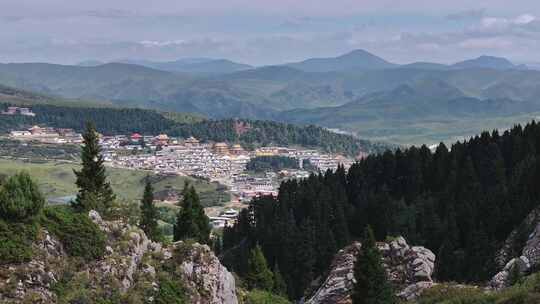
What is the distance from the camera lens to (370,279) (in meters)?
36.2

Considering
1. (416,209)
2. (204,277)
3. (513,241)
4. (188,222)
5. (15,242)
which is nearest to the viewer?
(15,242)

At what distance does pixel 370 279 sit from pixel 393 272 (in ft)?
22.9

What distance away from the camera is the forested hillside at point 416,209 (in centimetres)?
5656

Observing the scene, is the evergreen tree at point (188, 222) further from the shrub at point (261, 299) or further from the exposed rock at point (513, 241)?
the exposed rock at point (513, 241)

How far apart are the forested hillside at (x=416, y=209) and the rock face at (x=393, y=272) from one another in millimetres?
9357

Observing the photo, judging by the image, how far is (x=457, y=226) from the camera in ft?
201

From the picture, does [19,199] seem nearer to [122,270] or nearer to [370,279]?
[122,270]

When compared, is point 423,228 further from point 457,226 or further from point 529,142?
point 529,142

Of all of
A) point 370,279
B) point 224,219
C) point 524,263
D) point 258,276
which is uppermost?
point 524,263

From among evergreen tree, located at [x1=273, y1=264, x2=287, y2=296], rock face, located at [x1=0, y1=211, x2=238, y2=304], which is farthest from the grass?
evergreen tree, located at [x1=273, y1=264, x2=287, y2=296]

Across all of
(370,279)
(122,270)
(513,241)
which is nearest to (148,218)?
(122,270)

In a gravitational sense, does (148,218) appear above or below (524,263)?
below

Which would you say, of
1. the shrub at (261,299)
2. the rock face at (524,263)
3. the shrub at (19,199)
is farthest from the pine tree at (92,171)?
the rock face at (524,263)

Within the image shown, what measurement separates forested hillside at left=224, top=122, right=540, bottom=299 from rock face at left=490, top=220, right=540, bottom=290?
5.23m
